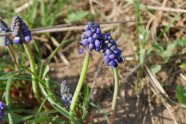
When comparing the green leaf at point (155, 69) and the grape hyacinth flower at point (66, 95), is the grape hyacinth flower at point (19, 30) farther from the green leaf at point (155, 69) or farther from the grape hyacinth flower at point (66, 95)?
the green leaf at point (155, 69)

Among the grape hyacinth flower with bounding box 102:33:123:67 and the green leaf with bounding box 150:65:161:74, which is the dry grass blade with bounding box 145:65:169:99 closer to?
the green leaf with bounding box 150:65:161:74

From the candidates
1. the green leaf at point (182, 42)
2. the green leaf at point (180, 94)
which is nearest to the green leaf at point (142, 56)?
the green leaf at point (182, 42)

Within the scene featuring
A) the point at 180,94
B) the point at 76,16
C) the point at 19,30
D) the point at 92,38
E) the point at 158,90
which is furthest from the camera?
the point at 76,16

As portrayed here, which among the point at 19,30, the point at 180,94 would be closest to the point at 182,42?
the point at 180,94

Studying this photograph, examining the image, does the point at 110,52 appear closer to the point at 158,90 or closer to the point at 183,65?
the point at 158,90

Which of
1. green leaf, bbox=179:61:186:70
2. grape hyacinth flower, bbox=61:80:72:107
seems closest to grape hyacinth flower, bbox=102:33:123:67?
grape hyacinth flower, bbox=61:80:72:107

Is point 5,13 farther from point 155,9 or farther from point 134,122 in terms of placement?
point 134,122
